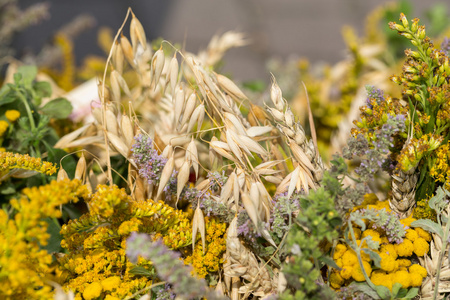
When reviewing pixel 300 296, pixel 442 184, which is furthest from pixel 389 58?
pixel 300 296

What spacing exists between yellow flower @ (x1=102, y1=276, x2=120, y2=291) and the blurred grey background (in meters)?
2.05

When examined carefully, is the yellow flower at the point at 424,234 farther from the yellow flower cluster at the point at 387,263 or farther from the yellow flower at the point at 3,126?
the yellow flower at the point at 3,126

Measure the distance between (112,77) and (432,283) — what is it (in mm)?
526

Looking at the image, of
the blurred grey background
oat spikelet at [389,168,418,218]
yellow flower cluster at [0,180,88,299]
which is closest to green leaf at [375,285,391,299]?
oat spikelet at [389,168,418,218]

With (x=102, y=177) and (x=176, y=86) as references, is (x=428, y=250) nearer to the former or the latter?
(x=176, y=86)

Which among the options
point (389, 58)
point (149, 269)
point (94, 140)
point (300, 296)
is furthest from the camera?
point (389, 58)

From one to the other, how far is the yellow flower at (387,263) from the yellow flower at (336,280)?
0.18 ft

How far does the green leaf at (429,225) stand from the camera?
0.52 metres

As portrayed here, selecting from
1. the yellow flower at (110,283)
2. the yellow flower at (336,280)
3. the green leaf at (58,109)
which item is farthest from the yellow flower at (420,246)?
the green leaf at (58,109)

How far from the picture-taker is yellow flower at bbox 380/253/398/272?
0.51 m

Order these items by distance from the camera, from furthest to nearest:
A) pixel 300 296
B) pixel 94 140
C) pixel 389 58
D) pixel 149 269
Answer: pixel 389 58, pixel 94 140, pixel 149 269, pixel 300 296

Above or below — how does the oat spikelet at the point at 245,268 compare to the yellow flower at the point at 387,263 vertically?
above

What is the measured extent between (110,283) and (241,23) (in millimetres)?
2248

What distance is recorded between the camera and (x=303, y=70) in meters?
1.25
